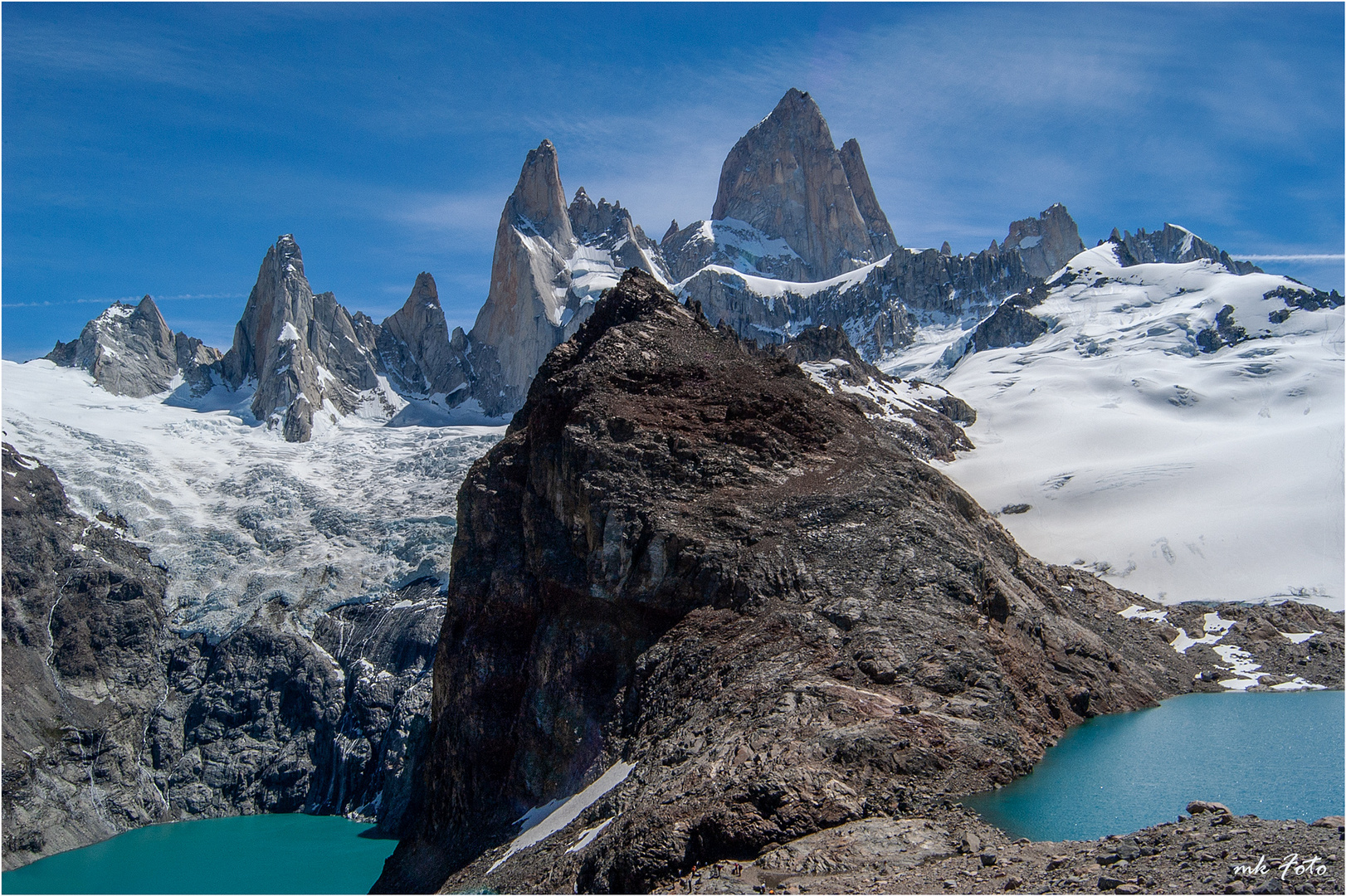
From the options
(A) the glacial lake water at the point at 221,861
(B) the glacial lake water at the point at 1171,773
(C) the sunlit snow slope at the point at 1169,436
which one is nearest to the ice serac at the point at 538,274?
(C) the sunlit snow slope at the point at 1169,436

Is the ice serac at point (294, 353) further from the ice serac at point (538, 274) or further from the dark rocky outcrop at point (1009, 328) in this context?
the dark rocky outcrop at point (1009, 328)

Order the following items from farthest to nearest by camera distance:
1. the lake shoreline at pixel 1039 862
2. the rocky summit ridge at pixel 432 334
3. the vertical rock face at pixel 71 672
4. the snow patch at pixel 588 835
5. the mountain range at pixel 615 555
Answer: the rocky summit ridge at pixel 432 334 < the vertical rock face at pixel 71 672 < the mountain range at pixel 615 555 < the snow patch at pixel 588 835 < the lake shoreline at pixel 1039 862

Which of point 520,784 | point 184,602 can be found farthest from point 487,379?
point 520,784

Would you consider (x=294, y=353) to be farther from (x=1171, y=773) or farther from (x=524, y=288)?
(x=1171, y=773)

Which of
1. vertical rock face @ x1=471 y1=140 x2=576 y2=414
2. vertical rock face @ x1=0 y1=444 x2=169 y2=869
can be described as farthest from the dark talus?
vertical rock face @ x1=471 y1=140 x2=576 y2=414

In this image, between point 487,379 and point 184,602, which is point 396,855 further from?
point 487,379

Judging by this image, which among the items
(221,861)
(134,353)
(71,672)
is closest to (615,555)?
(221,861)
